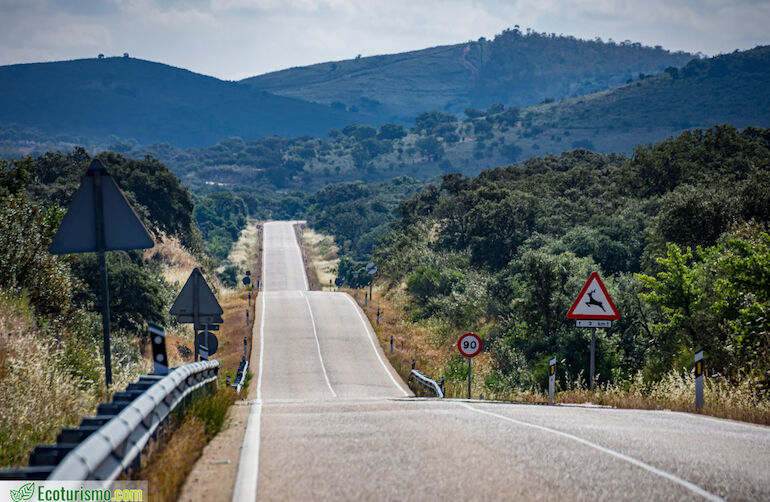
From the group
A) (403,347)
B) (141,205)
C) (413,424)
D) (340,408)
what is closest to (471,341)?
(340,408)

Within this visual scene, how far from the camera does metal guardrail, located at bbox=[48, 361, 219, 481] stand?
4.16 metres

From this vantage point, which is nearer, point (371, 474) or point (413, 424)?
point (371, 474)

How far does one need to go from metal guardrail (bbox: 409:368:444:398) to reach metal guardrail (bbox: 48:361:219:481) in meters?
13.3

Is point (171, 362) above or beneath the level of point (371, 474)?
beneath

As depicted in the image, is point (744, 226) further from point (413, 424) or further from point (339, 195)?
point (339, 195)

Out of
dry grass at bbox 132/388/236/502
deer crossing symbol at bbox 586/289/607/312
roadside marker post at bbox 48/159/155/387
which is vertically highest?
roadside marker post at bbox 48/159/155/387

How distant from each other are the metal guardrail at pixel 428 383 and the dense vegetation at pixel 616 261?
279cm

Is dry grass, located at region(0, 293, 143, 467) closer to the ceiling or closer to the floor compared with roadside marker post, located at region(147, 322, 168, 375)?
closer to the floor

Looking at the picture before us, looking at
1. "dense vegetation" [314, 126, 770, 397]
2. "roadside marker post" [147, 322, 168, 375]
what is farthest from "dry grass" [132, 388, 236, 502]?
"dense vegetation" [314, 126, 770, 397]

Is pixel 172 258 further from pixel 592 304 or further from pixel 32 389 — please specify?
pixel 32 389

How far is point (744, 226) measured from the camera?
890 inches

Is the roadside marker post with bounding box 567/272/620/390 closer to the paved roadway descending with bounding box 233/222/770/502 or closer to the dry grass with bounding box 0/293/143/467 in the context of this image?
the paved roadway descending with bounding box 233/222/770/502

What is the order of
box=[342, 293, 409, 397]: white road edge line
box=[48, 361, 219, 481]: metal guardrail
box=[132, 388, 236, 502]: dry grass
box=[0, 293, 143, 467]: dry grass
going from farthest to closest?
box=[342, 293, 409, 397]: white road edge line
box=[0, 293, 143, 467]: dry grass
box=[132, 388, 236, 502]: dry grass
box=[48, 361, 219, 481]: metal guardrail

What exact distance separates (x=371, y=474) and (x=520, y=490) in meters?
1.18
